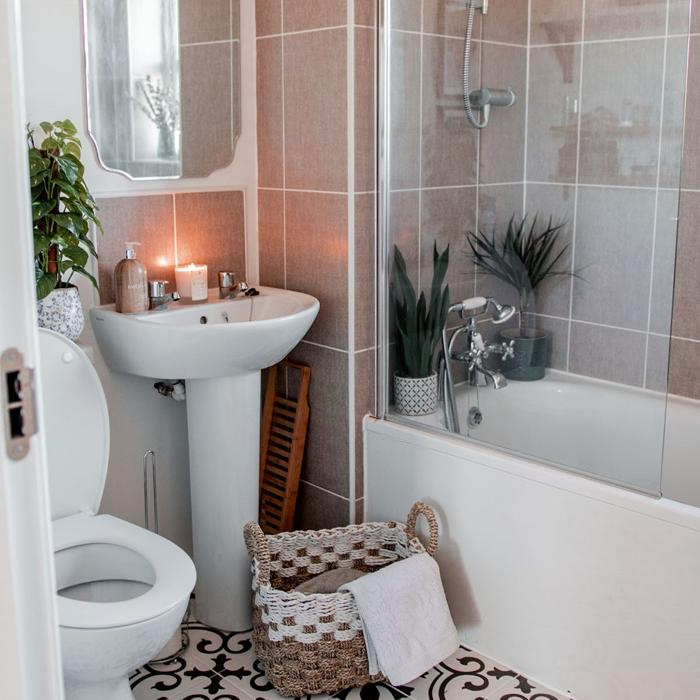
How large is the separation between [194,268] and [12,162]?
1.73 metres

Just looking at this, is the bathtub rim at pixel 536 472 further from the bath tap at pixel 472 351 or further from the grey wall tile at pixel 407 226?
the grey wall tile at pixel 407 226

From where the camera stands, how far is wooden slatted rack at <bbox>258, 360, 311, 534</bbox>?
2.76 meters

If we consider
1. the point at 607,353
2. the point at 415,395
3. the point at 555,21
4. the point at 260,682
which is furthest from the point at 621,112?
the point at 260,682

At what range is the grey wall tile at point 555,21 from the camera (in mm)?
2217

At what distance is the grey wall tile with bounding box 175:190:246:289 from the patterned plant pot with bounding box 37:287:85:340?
0.47 m

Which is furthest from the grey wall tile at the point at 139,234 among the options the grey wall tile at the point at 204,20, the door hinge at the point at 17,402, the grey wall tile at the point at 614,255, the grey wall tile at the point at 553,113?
the door hinge at the point at 17,402

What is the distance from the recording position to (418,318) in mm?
2607

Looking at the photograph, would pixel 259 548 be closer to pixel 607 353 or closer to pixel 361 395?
pixel 361 395

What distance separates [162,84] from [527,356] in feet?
3.97

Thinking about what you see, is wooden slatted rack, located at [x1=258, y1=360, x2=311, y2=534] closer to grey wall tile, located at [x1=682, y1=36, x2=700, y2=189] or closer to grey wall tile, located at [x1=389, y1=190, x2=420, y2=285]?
grey wall tile, located at [x1=389, y1=190, x2=420, y2=285]

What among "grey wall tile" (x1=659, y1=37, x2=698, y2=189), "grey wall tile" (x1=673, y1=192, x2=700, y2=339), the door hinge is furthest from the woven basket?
the door hinge

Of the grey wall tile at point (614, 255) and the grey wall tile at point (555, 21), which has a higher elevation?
the grey wall tile at point (555, 21)

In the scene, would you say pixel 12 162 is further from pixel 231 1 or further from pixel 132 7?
pixel 231 1

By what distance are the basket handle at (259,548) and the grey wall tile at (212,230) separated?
73 centimetres
